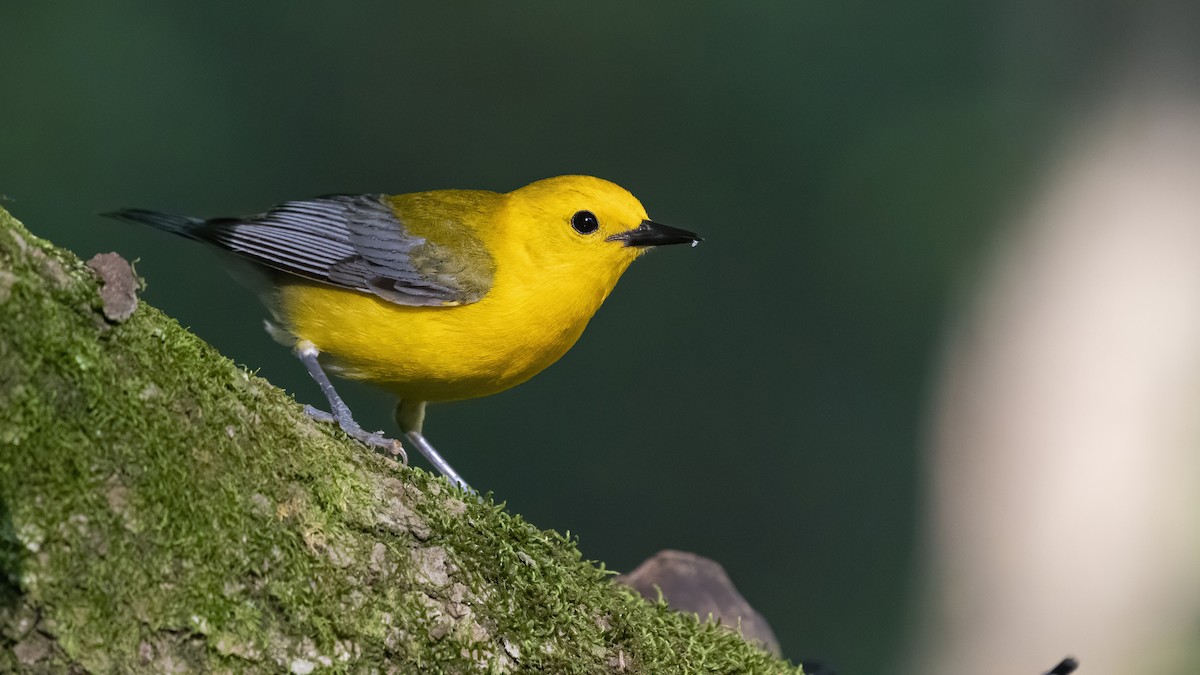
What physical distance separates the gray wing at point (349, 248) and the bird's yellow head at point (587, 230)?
1.30 ft

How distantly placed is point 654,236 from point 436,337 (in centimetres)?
111

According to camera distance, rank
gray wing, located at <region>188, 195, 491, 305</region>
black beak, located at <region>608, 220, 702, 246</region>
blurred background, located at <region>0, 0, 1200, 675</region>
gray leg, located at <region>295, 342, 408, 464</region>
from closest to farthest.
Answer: gray leg, located at <region>295, 342, 408, 464</region>
gray wing, located at <region>188, 195, 491, 305</region>
black beak, located at <region>608, 220, 702, 246</region>
blurred background, located at <region>0, 0, 1200, 675</region>

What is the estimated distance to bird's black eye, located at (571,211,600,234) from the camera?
502 centimetres

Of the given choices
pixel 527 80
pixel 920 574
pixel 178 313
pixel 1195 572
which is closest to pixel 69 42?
pixel 178 313

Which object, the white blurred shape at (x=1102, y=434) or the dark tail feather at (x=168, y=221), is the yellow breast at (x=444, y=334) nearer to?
the dark tail feather at (x=168, y=221)

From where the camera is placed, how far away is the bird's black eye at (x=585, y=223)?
5.02 metres

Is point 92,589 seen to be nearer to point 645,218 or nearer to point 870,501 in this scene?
point 645,218

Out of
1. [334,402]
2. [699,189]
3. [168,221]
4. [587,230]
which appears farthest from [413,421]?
[699,189]

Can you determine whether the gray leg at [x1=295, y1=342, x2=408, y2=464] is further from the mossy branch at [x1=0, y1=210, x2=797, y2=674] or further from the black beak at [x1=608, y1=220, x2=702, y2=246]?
the black beak at [x1=608, y1=220, x2=702, y2=246]

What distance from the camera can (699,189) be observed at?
18.1 metres

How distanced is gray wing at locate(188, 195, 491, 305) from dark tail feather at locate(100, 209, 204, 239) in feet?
0.07

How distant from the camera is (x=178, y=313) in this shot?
16078 mm

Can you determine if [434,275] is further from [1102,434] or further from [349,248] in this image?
[1102,434]

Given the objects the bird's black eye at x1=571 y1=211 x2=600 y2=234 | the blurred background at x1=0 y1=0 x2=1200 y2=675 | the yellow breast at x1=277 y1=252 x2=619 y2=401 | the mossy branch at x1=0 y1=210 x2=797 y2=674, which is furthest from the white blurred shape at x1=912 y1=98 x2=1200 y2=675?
the mossy branch at x1=0 y1=210 x2=797 y2=674
